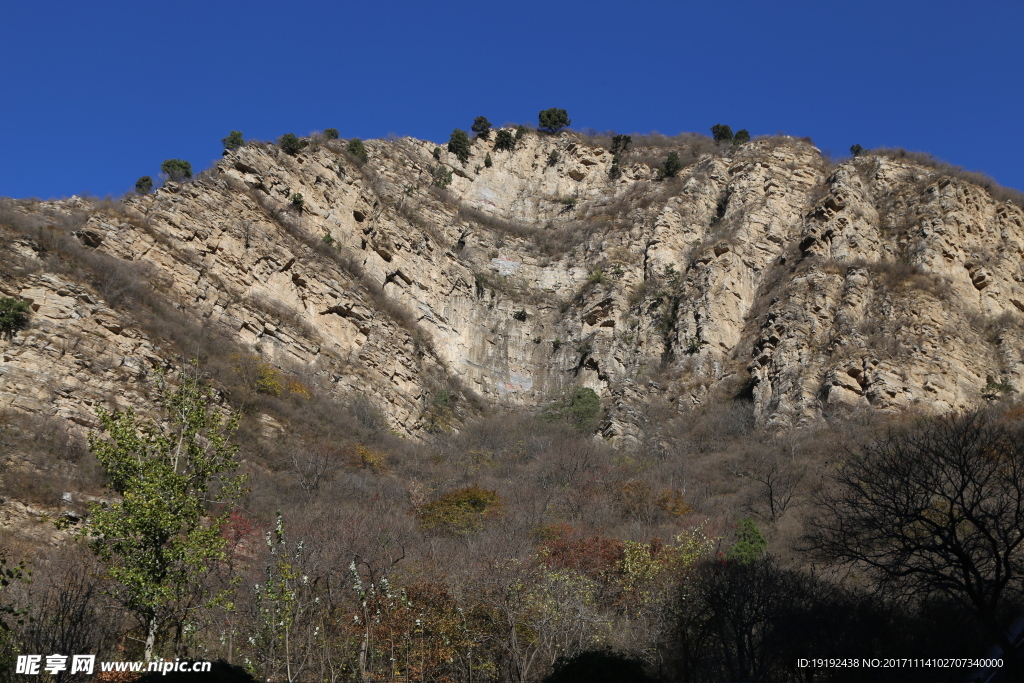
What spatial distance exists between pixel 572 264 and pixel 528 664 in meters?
38.8

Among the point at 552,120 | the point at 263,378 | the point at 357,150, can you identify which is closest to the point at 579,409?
the point at 263,378

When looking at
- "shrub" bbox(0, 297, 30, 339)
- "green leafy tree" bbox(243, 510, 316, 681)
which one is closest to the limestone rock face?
"shrub" bbox(0, 297, 30, 339)

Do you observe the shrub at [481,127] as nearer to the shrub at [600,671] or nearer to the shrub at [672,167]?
the shrub at [672,167]

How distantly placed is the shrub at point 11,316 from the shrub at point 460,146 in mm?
38977

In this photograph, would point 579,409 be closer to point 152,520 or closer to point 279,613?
point 279,613

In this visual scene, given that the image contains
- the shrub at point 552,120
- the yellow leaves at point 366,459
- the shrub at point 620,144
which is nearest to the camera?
the yellow leaves at point 366,459

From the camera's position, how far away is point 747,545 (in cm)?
2083

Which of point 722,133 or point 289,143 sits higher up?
point 722,133

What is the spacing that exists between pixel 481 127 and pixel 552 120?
24.2 feet

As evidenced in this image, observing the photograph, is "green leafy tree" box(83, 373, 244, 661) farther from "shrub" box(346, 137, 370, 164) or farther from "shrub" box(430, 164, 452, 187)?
"shrub" box(430, 164, 452, 187)

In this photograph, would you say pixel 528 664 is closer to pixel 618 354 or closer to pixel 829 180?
pixel 618 354

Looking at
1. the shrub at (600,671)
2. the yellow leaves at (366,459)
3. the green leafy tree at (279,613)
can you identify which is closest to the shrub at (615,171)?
the yellow leaves at (366,459)

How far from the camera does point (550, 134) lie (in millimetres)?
64562

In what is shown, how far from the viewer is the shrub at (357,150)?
158 ft
